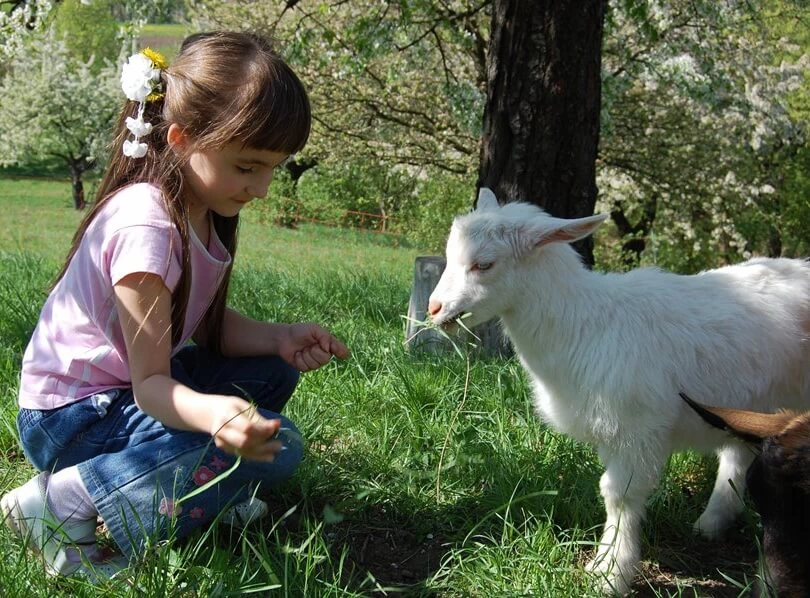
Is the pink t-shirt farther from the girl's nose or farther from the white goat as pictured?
the white goat

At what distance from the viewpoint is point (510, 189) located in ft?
15.8

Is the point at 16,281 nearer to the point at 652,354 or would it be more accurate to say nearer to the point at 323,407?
the point at 323,407

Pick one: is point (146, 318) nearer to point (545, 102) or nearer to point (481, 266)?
point (481, 266)

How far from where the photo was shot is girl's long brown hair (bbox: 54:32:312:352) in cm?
242

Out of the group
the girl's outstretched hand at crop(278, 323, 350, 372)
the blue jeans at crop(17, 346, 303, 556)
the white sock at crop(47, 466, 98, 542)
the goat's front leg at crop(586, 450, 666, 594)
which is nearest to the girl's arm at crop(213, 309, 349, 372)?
the girl's outstretched hand at crop(278, 323, 350, 372)

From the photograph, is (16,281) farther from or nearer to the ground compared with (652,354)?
nearer to the ground

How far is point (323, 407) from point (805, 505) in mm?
2053

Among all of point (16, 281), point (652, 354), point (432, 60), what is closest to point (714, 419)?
point (652, 354)

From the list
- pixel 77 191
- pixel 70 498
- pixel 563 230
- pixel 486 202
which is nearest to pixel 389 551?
pixel 70 498

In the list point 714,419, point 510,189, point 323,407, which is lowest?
point 323,407

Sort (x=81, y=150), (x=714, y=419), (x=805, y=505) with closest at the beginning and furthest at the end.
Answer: (x=805, y=505) → (x=714, y=419) → (x=81, y=150)

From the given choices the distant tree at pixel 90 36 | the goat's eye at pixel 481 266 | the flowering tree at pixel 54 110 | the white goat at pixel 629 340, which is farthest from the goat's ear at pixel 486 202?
the flowering tree at pixel 54 110

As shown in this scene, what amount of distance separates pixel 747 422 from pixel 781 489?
0.20 metres

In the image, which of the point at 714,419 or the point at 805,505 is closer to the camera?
the point at 805,505
